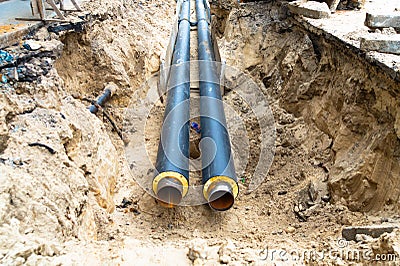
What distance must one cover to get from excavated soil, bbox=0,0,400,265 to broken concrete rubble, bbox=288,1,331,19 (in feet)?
0.94

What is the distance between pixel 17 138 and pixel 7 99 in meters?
0.45

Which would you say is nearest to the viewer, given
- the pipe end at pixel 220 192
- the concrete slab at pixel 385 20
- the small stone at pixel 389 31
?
the pipe end at pixel 220 192

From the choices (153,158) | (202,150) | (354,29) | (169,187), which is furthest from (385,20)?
(153,158)

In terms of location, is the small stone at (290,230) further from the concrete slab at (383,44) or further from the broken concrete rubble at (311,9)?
the broken concrete rubble at (311,9)

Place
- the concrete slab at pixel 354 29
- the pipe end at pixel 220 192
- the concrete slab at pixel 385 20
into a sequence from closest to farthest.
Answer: the concrete slab at pixel 354 29 → the pipe end at pixel 220 192 → the concrete slab at pixel 385 20

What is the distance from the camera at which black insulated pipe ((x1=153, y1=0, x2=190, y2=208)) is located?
3568 mm

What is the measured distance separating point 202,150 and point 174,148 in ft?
1.41

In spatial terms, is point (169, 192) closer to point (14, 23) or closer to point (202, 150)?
point (202, 150)

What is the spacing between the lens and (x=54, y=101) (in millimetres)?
3330

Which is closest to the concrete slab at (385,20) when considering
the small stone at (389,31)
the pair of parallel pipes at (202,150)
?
the small stone at (389,31)

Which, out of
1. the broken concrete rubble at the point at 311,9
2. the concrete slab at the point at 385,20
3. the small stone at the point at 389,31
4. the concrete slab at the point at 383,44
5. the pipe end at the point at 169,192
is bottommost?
the pipe end at the point at 169,192

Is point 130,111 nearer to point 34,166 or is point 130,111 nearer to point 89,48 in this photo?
point 89,48

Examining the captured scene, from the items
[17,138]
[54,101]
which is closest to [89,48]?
[54,101]

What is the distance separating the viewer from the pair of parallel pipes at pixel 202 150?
3568mm
